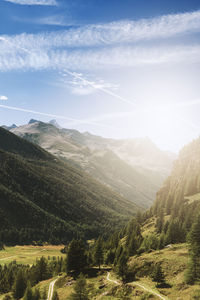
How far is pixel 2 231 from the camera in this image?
637 feet

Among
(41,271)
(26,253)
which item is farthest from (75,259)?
(26,253)

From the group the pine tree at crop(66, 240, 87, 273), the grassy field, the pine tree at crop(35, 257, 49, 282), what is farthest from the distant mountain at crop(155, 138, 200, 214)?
the grassy field

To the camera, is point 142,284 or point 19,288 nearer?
point 142,284

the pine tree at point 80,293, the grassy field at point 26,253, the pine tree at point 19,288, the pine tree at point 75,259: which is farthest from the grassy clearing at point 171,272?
the grassy field at point 26,253

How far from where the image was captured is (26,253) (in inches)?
6516

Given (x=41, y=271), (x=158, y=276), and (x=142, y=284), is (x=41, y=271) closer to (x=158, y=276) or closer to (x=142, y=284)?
(x=142, y=284)

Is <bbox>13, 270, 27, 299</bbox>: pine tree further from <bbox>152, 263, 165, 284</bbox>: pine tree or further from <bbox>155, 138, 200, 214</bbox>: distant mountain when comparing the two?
<bbox>155, 138, 200, 214</bbox>: distant mountain

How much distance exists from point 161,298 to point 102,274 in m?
30.6

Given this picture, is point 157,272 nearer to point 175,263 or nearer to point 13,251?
point 175,263

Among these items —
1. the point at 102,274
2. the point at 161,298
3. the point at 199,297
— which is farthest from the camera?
the point at 102,274

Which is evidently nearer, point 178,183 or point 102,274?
point 102,274

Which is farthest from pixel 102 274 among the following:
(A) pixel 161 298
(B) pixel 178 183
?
(B) pixel 178 183

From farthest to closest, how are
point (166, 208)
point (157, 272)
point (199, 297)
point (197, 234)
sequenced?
point (166, 208) → point (197, 234) → point (157, 272) → point (199, 297)

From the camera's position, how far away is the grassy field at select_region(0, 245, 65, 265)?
144250 millimetres
